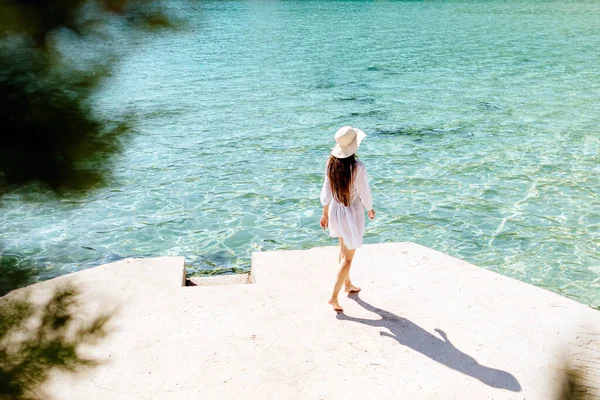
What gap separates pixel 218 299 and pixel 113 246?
4.00 m

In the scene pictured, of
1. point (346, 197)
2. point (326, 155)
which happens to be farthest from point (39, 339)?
point (326, 155)

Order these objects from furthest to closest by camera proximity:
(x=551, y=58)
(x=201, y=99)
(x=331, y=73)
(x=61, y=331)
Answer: (x=551, y=58) → (x=331, y=73) → (x=201, y=99) → (x=61, y=331)

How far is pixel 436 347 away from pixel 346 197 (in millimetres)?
1654

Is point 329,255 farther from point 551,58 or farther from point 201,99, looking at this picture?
point 551,58

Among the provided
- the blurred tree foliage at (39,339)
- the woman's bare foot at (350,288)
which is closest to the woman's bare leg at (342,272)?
the woman's bare foot at (350,288)

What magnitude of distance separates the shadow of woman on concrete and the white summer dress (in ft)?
2.56

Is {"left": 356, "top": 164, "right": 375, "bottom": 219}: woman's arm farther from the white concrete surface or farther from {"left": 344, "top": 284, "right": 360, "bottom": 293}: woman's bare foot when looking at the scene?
the white concrete surface

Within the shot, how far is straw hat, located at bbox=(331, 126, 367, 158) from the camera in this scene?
5.65 meters

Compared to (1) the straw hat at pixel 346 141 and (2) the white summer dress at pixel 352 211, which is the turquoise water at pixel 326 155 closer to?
(1) the straw hat at pixel 346 141

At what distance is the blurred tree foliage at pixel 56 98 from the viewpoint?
1.25 m

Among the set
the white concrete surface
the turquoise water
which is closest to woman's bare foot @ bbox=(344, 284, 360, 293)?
the white concrete surface

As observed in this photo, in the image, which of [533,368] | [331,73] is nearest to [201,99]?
[331,73]

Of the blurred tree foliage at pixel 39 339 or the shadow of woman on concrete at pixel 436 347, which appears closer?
the blurred tree foliage at pixel 39 339

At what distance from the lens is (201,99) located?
1900 cm
